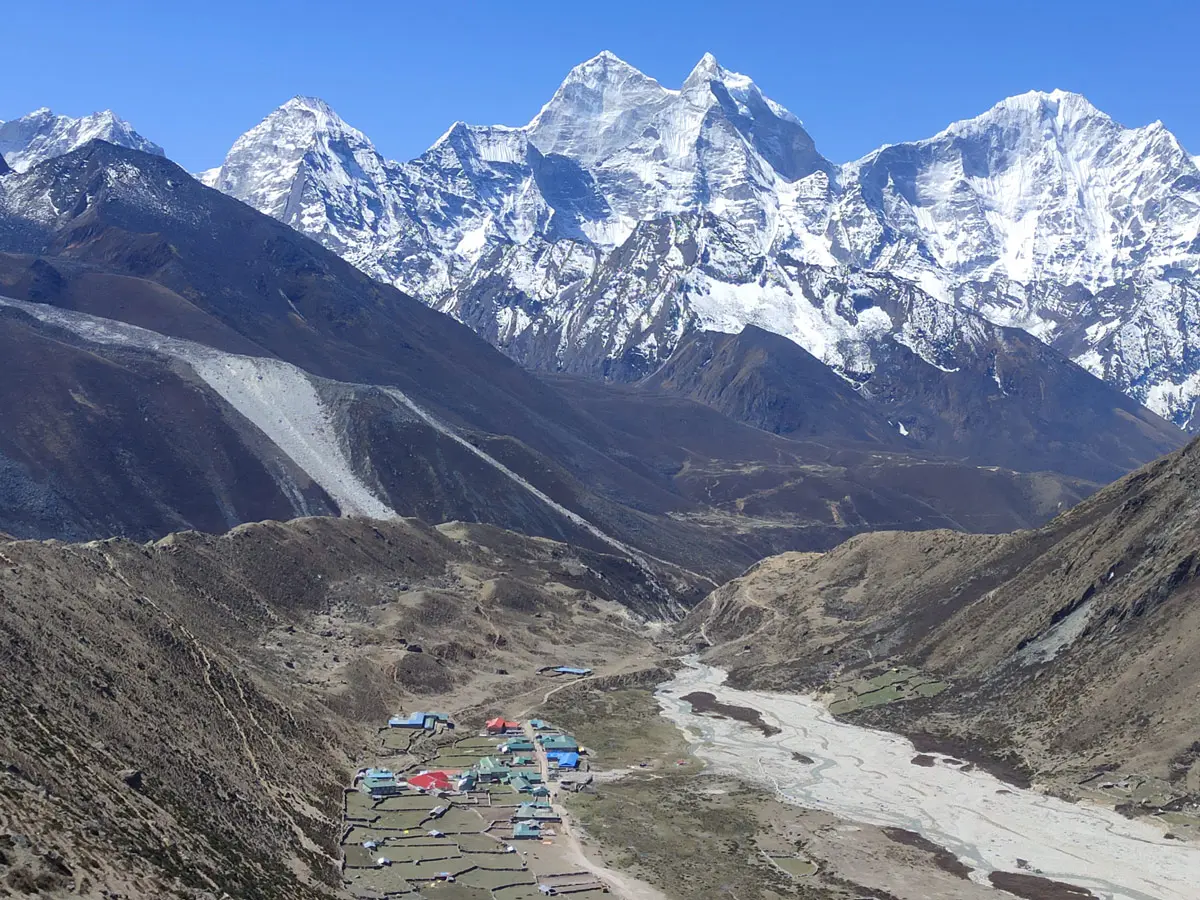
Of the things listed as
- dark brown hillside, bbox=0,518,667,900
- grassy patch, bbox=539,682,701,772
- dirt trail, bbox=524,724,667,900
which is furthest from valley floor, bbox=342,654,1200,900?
dark brown hillside, bbox=0,518,667,900

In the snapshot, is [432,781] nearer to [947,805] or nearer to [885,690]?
[947,805]

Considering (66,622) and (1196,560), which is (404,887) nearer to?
(66,622)

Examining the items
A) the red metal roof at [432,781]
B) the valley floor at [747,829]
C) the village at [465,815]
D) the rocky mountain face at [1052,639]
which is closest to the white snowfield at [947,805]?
the valley floor at [747,829]

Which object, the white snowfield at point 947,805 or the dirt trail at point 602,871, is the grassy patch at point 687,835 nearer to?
the dirt trail at point 602,871

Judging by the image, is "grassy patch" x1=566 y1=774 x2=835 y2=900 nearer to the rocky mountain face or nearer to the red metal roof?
the red metal roof

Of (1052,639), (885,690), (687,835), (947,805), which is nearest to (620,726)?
(885,690)
